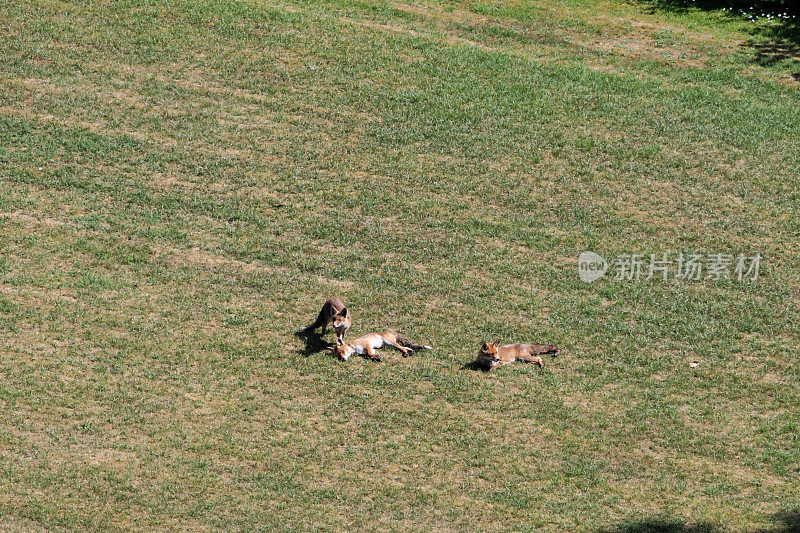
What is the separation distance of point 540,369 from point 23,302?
7843mm

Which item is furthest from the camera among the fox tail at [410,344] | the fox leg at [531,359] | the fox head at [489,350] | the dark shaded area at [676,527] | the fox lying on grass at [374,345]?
the fox tail at [410,344]

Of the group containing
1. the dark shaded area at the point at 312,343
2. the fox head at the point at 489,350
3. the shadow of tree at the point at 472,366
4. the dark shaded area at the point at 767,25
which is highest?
the dark shaded area at the point at 767,25

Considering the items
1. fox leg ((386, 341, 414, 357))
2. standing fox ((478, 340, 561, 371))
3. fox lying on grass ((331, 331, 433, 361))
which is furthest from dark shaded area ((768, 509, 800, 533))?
fox leg ((386, 341, 414, 357))

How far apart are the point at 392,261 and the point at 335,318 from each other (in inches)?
100

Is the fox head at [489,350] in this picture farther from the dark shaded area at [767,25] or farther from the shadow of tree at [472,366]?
the dark shaded area at [767,25]

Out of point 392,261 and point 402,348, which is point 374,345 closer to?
point 402,348

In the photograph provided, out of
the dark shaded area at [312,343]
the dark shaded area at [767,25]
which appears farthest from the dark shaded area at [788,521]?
the dark shaded area at [767,25]

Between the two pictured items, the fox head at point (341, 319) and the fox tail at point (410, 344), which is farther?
the fox tail at point (410, 344)

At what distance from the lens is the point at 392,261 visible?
15.6 m

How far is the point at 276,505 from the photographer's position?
11180mm

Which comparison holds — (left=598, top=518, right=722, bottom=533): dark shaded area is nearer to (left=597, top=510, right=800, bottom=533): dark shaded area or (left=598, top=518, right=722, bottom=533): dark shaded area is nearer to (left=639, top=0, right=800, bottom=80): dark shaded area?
(left=597, top=510, right=800, bottom=533): dark shaded area

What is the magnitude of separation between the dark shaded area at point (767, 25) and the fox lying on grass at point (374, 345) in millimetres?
12479

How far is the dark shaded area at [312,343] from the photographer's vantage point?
1363 centimetres

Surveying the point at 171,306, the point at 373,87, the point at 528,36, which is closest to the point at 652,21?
the point at 528,36
